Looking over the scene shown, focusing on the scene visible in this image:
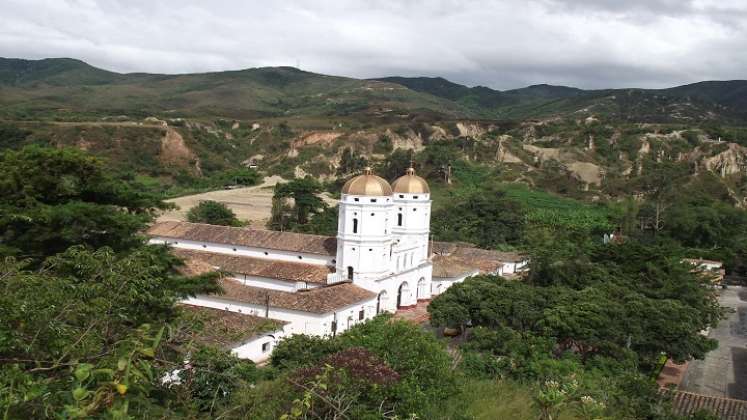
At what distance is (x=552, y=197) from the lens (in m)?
65.9

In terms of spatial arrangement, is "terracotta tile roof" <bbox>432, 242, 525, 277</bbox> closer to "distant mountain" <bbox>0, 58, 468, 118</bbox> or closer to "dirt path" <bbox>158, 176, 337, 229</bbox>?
"dirt path" <bbox>158, 176, 337, 229</bbox>

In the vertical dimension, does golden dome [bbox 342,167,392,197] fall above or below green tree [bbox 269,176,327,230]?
above

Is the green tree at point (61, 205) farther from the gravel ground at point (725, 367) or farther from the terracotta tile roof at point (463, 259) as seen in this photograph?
the gravel ground at point (725, 367)

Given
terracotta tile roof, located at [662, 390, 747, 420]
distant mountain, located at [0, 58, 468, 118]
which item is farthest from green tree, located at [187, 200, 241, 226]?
distant mountain, located at [0, 58, 468, 118]

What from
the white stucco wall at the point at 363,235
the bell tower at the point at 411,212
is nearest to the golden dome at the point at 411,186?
the bell tower at the point at 411,212

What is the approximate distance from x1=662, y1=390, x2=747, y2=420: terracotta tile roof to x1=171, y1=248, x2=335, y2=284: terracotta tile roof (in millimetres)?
14661

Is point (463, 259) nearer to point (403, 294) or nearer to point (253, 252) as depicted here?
point (403, 294)

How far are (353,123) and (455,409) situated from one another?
98667mm

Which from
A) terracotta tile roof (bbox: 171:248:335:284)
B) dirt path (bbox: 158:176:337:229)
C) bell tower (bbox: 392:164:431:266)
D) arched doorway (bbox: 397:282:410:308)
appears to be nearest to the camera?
terracotta tile roof (bbox: 171:248:335:284)

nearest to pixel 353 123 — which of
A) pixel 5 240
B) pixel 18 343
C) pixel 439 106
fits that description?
pixel 439 106

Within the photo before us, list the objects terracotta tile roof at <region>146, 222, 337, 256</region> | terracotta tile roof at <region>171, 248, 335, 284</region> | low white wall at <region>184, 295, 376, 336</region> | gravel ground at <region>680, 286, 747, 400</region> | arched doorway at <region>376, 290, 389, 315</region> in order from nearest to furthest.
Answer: gravel ground at <region>680, 286, 747, 400</region> → low white wall at <region>184, 295, 376, 336</region> → terracotta tile roof at <region>171, 248, 335, 284</region> → arched doorway at <region>376, 290, 389, 315</region> → terracotta tile roof at <region>146, 222, 337, 256</region>

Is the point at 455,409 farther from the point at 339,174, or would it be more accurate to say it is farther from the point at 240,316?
the point at 339,174

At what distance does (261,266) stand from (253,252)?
1.43m

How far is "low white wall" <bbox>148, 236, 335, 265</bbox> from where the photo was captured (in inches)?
1107
